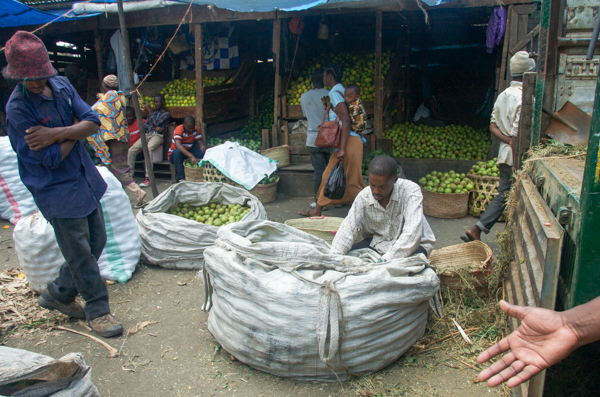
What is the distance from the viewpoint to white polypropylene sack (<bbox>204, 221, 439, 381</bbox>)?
7.32 feet

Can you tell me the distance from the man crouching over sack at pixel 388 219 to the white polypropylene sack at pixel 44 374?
174cm

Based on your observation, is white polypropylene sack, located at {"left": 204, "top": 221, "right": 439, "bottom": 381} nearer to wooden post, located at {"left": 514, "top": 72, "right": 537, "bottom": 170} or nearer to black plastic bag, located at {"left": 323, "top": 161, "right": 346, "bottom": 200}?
wooden post, located at {"left": 514, "top": 72, "right": 537, "bottom": 170}

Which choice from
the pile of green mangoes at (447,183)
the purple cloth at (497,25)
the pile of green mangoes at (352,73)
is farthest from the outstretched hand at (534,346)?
the pile of green mangoes at (352,73)

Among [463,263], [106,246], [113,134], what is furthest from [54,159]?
[113,134]

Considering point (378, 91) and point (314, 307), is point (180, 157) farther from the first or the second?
point (314, 307)

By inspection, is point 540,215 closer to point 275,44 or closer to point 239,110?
point 275,44

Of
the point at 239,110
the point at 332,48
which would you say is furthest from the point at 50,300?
the point at 332,48

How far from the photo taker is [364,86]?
23.7 feet

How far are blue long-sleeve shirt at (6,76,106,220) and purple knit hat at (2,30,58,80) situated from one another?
0.14m

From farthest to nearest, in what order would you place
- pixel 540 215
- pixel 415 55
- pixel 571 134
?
pixel 415 55, pixel 571 134, pixel 540 215

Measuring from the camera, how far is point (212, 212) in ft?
15.6

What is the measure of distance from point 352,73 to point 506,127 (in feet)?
12.1

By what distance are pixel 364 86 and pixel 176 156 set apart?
12.0 ft

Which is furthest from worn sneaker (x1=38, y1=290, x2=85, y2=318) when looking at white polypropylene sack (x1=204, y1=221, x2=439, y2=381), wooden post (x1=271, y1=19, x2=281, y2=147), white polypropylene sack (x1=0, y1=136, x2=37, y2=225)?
wooden post (x1=271, y1=19, x2=281, y2=147)
